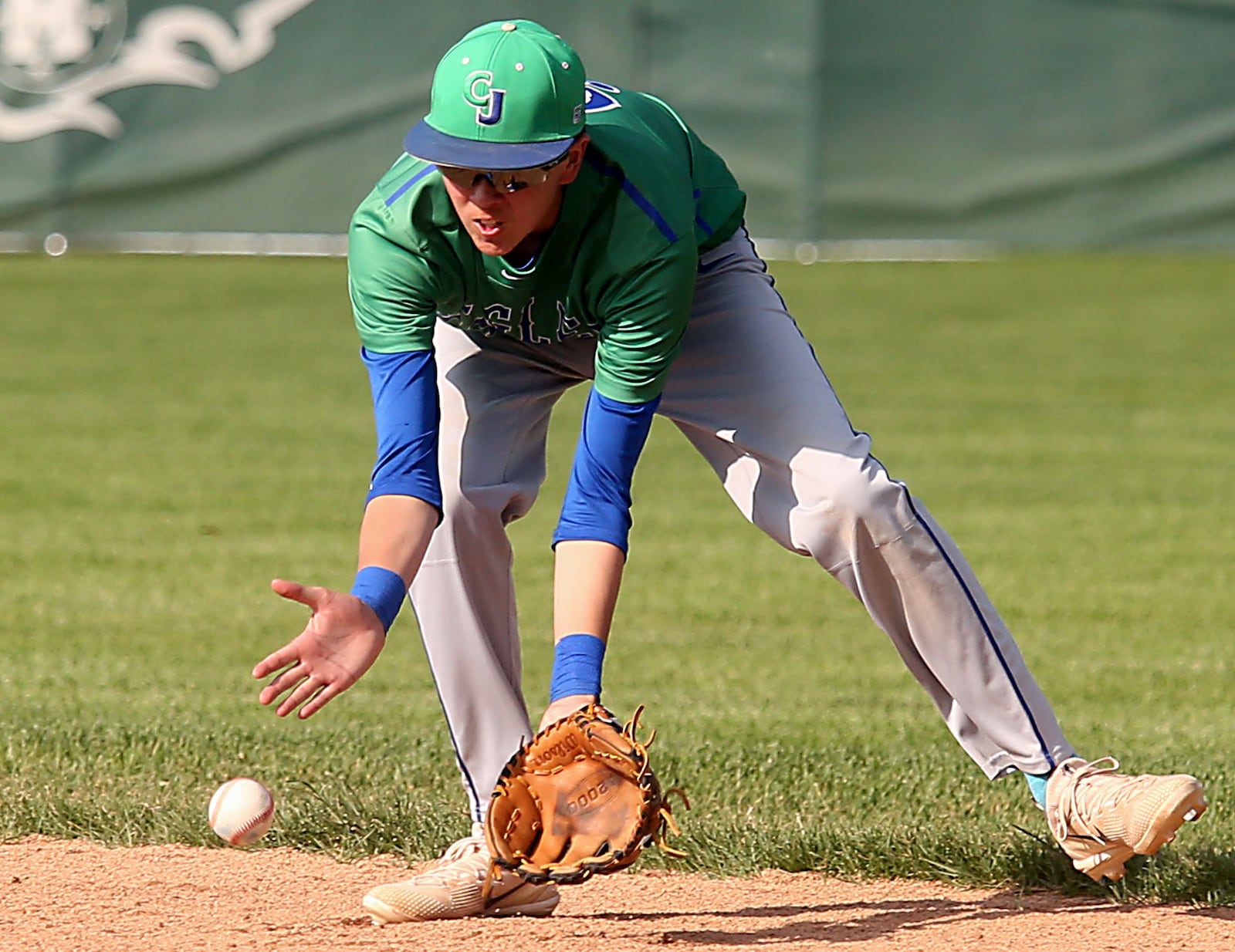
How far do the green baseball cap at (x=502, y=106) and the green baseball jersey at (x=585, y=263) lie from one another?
0.56ft

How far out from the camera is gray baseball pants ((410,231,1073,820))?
4078 millimetres

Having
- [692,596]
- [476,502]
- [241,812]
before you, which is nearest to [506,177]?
[476,502]

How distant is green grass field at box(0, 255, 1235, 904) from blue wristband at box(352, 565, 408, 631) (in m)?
1.13

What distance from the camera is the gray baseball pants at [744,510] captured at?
4.08m

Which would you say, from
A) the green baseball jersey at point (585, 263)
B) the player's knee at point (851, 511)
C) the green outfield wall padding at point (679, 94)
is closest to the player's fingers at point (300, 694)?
the green baseball jersey at point (585, 263)

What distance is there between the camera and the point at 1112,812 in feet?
12.9

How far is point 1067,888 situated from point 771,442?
3.80 ft

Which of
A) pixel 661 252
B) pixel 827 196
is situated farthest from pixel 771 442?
pixel 827 196

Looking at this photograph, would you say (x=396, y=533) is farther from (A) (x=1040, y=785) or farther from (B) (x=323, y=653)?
(A) (x=1040, y=785)

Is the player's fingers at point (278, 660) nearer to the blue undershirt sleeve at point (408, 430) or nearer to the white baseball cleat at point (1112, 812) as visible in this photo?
the blue undershirt sleeve at point (408, 430)

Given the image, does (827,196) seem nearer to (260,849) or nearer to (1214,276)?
(1214,276)

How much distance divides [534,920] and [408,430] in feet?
3.58

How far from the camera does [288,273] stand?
1614 cm

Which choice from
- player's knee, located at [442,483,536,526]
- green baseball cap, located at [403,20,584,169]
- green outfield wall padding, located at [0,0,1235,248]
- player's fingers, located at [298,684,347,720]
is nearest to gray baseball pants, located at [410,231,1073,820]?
player's knee, located at [442,483,536,526]
